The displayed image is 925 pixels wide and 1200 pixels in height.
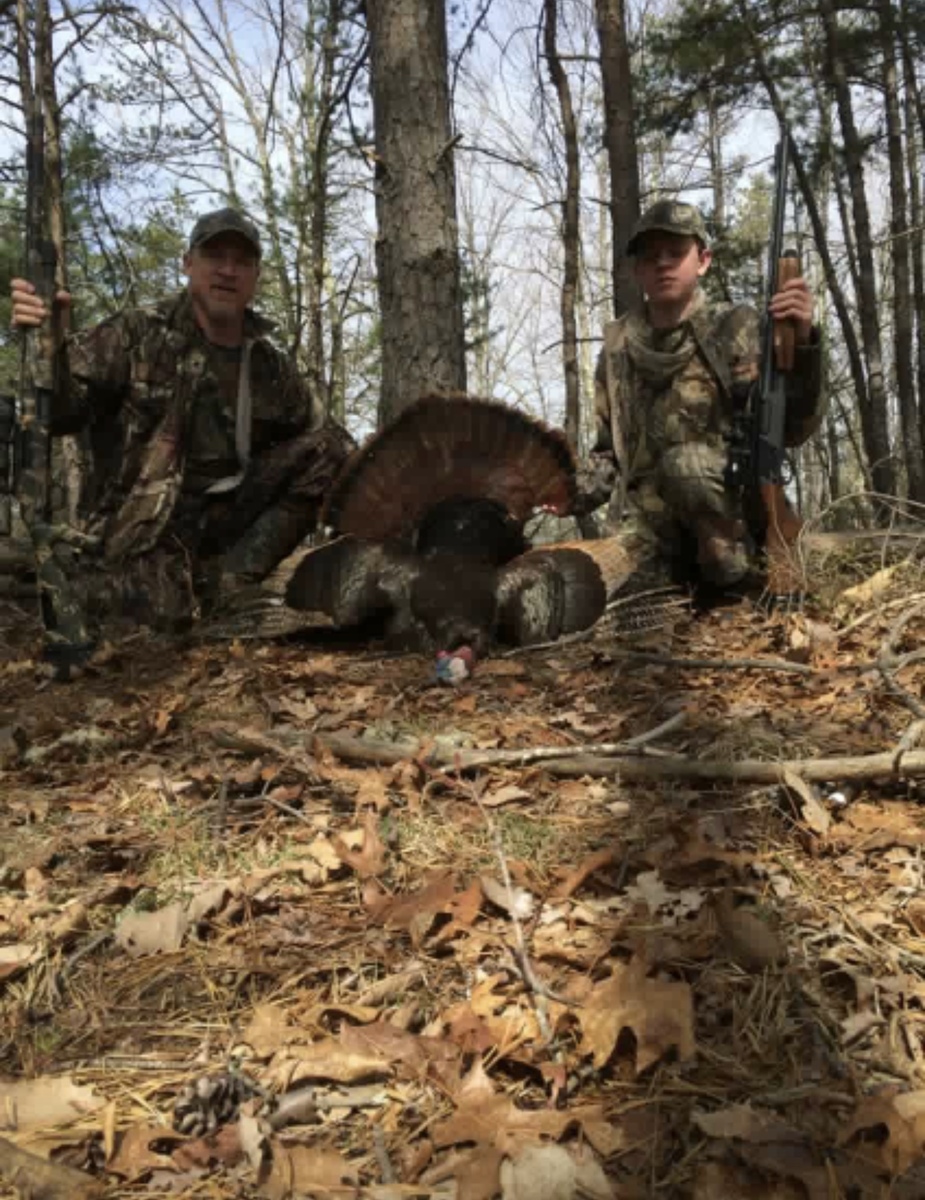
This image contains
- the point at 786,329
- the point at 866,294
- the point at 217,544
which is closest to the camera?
the point at 786,329

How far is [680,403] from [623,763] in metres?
3.35

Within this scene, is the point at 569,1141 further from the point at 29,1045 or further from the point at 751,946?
the point at 29,1045

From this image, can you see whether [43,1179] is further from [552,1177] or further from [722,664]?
[722,664]

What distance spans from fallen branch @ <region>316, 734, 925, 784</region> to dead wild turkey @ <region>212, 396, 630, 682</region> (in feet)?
5.30

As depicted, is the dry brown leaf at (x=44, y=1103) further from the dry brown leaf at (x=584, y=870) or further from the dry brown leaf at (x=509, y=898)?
the dry brown leaf at (x=584, y=870)

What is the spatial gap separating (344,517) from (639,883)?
3.66 metres

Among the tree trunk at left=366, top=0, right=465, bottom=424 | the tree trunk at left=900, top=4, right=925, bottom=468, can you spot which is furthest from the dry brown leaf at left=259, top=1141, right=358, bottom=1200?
the tree trunk at left=900, top=4, right=925, bottom=468

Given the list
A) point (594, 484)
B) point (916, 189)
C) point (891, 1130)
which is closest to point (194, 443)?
point (594, 484)

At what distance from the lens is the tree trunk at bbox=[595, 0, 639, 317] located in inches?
436

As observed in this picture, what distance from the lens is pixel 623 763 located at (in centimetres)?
308

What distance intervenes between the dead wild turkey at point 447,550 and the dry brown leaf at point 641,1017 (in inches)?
118

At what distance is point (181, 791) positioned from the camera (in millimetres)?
3230

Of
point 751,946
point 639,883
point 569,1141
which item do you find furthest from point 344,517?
point 569,1141

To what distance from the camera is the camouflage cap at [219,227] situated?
229 inches
